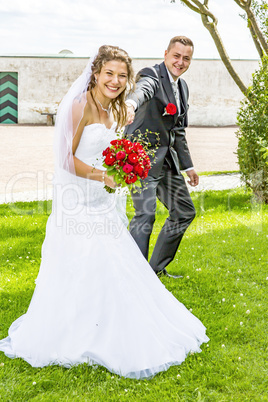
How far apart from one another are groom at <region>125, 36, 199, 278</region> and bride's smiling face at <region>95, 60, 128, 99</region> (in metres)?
0.87

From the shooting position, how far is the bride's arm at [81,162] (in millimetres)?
3727

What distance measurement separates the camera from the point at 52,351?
3666mm

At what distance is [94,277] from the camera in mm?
3725

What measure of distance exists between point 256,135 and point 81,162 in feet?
20.9

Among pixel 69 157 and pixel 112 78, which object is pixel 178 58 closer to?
pixel 112 78

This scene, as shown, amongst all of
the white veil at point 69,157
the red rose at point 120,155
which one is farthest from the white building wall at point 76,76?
the red rose at point 120,155

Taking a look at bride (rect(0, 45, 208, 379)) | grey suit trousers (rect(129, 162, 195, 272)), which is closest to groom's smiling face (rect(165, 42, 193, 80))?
grey suit trousers (rect(129, 162, 195, 272))

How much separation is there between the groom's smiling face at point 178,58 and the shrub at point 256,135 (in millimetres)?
4602

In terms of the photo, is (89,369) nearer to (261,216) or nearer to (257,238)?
(257,238)

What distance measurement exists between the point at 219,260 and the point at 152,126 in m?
2.20

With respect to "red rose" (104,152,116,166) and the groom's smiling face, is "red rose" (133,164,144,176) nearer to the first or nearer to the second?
"red rose" (104,152,116,166)

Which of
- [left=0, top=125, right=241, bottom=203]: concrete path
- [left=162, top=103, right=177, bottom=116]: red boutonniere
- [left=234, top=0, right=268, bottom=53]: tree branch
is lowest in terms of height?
[left=0, top=125, right=241, bottom=203]: concrete path

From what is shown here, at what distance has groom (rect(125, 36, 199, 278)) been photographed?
502 centimetres

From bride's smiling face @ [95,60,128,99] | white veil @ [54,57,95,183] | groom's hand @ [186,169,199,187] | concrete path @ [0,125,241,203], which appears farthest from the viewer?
concrete path @ [0,125,241,203]
